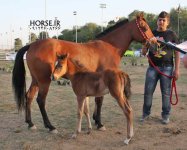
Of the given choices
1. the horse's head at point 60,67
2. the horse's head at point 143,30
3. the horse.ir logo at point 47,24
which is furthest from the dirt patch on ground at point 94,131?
the horse.ir logo at point 47,24

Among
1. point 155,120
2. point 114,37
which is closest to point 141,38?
point 114,37

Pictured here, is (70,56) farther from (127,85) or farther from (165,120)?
(165,120)

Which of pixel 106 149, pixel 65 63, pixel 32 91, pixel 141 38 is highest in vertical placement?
pixel 141 38

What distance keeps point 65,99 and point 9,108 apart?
2034 mm

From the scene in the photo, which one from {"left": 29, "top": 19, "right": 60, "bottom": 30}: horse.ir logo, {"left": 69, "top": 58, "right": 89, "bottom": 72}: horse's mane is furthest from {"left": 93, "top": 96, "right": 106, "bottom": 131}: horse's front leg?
{"left": 29, "top": 19, "right": 60, "bottom": 30}: horse.ir logo

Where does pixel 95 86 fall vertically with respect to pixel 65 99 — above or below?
above

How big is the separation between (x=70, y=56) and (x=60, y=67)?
0.56 m

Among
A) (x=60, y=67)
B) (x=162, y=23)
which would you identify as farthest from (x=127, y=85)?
(x=162, y=23)

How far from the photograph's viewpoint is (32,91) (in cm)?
728

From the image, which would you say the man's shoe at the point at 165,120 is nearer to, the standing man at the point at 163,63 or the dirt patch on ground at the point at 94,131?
the standing man at the point at 163,63

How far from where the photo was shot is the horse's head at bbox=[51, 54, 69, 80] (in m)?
6.14

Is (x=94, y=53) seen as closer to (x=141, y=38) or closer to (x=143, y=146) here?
(x=141, y=38)

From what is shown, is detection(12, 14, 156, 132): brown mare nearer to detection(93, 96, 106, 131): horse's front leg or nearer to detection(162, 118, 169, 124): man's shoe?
detection(93, 96, 106, 131): horse's front leg

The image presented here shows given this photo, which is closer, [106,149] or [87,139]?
[106,149]
